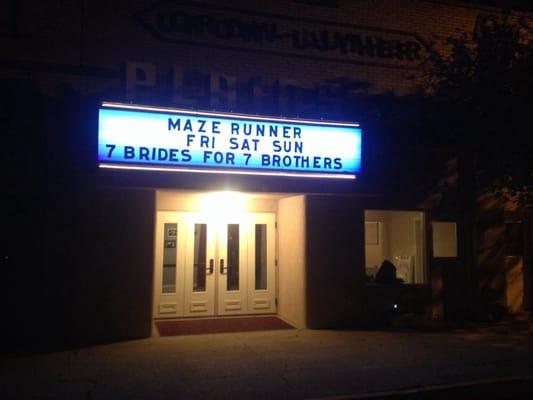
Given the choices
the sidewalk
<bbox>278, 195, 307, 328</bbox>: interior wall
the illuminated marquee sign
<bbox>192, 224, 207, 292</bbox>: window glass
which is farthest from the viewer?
<bbox>192, 224, 207, 292</bbox>: window glass

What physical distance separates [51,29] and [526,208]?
1118 centimetres

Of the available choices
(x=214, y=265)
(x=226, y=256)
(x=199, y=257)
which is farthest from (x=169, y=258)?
(x=226, y=256)

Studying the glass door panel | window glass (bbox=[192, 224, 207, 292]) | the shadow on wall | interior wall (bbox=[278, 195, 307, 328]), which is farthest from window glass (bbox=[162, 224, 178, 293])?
the shadow on wall

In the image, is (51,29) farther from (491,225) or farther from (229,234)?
(491,225)

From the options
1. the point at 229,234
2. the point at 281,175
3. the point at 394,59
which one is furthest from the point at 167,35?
the point at 394,59

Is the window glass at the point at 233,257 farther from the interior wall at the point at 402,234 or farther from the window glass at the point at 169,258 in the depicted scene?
the interior wall at the point at 402,234

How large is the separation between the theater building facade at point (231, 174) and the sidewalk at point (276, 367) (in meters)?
1.05

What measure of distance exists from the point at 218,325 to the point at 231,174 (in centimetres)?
329

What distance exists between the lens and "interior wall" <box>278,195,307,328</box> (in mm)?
9859

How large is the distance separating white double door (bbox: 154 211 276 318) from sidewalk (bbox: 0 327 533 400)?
5.56 ft

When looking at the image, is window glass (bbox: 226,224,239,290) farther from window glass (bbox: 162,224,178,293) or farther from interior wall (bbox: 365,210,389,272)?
interior wall (bbox: 365,210,389,272)

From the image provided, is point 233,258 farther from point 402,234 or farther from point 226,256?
point 402,234

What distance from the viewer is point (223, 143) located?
8961 mm

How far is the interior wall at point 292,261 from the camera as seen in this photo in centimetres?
986
